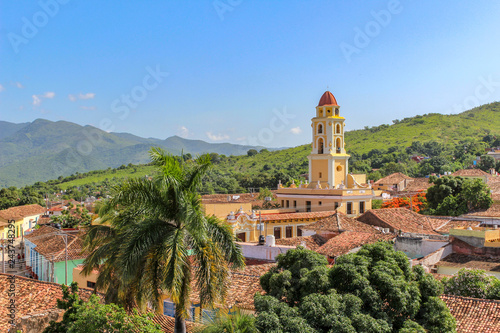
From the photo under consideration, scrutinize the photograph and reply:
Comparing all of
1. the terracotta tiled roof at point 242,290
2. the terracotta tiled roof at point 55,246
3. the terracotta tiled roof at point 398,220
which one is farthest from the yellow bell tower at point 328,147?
the terracotta tiled roof at point 242,290

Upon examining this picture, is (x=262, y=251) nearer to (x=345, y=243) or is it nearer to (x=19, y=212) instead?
(x=345, y=243)

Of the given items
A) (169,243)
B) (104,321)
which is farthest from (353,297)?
(104,321)

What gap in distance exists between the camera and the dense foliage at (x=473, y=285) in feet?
43.9

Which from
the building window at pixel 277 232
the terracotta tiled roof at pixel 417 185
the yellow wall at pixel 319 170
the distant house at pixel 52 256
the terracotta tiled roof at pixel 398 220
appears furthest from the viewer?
the terracotta tiled roof at pixel 417 185

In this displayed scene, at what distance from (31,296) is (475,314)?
13306 mm

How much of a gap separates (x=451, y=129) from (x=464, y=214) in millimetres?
107058

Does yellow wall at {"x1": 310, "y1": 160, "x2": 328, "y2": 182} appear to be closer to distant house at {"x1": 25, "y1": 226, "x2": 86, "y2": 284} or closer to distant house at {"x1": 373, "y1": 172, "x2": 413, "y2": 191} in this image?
distant house at {"x1": 25, "y1": 226, "x2": 86, "y2": 284}

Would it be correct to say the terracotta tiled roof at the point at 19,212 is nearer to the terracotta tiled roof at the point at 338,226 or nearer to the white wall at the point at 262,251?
the terracotta tiled roof at the point at 338,226

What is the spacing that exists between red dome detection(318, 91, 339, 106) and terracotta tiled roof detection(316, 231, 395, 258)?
18.6 meters

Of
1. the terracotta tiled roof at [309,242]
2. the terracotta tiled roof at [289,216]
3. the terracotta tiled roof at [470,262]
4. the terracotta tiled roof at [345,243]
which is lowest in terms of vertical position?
the terracotta tiled roof at [470,262]

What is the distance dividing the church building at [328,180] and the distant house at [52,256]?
18.8m

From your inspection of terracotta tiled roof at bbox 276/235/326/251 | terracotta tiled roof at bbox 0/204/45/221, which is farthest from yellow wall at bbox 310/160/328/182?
terracotta tiled roof at bbox 0/204/45/221

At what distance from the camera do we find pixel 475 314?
11773 mm

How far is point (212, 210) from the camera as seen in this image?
3072 centimetres
